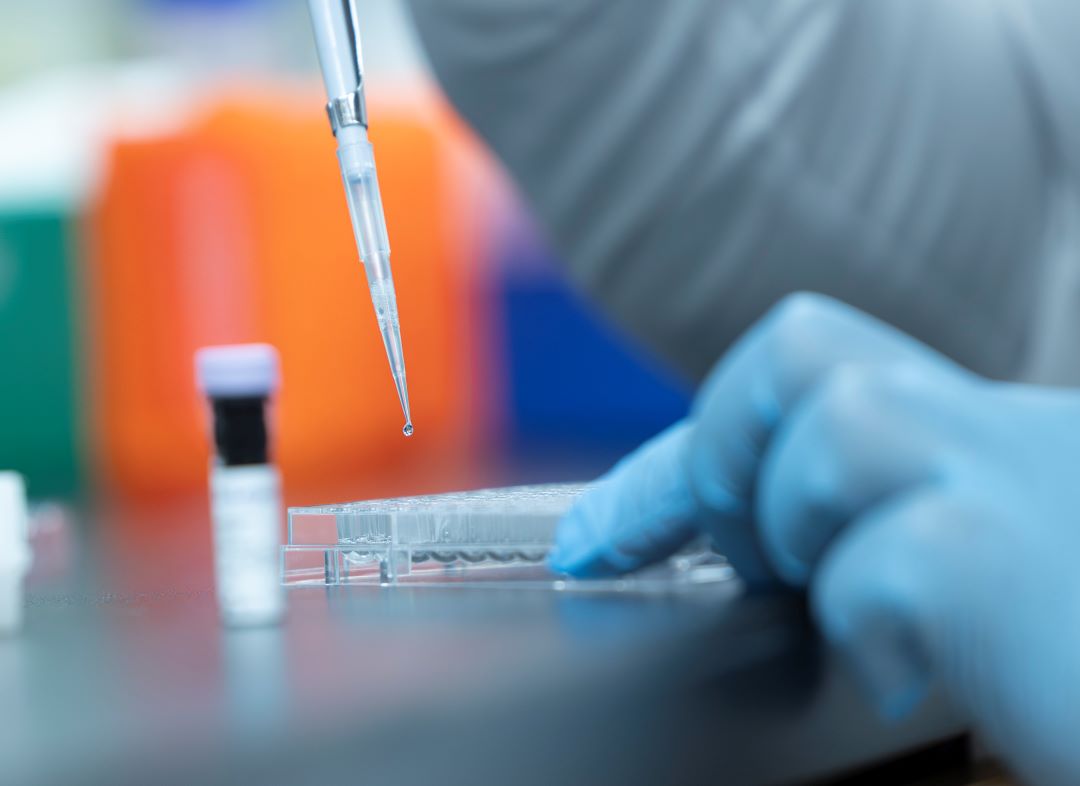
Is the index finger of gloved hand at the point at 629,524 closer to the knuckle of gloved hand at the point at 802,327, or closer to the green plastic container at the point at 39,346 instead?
the knuckle of gloved hand at the point at 802,327

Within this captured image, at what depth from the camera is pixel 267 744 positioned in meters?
0.31

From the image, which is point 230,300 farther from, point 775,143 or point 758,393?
point 758,393

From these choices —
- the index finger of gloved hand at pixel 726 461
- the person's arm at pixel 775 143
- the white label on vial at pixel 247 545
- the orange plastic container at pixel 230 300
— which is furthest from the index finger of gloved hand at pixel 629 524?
the orange plastic container at pixel 230 300

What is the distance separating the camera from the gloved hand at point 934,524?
0.38 metres

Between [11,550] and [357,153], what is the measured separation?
212mm

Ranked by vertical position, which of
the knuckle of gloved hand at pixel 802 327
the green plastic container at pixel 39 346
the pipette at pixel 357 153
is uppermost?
the pipette at pixel 357 153

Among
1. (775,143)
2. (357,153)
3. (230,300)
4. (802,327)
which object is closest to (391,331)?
(357,153)

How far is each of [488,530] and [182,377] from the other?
0.88 metres

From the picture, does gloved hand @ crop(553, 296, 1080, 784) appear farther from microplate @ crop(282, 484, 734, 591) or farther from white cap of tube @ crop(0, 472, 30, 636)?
white cap of tube @ crop(0, 472, 30, 636)

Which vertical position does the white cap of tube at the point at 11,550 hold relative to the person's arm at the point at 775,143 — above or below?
below

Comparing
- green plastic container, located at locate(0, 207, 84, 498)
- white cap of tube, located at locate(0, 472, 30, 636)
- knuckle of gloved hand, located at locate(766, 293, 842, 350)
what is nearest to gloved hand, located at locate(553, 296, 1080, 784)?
knuckle of gloved hand, located at locate(766, 293, 842, 350)

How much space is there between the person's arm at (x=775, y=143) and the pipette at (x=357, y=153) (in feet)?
2.01


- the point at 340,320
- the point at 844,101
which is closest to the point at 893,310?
the point at 844,101

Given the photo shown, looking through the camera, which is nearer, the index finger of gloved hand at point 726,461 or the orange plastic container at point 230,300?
the index finger of gloved hand at point 726,461
